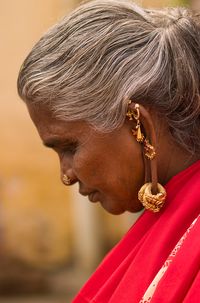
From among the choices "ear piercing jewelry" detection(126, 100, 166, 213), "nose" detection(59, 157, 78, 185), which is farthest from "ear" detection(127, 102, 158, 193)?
"nose" detection(59, 157, 78, 185)

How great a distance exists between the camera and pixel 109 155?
10.1 ft

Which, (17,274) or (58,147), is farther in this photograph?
(17,274)

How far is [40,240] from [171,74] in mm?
6853

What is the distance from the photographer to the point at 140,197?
3.09m

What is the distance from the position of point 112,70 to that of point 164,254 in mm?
557

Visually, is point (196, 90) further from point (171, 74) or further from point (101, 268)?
point (101, 268)

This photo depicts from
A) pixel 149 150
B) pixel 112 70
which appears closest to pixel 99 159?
pixel 149 150

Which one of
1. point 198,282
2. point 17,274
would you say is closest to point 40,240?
point 17,274

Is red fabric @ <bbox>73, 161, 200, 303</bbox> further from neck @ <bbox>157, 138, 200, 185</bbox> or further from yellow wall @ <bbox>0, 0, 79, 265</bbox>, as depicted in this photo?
yellow wall @ <bbox>0, 0, 79, 265</bbox>

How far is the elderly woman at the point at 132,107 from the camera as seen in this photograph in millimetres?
3004

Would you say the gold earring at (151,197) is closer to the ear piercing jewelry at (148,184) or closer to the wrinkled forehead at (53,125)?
the ear piercing jewelry at (148,184)

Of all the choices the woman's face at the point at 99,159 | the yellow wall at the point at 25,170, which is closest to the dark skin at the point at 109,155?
the woman's face at the point at 99,159

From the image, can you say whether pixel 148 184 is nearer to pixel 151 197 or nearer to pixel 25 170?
pixel 151 197

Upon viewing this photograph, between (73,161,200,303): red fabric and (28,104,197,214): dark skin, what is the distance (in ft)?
0.21
